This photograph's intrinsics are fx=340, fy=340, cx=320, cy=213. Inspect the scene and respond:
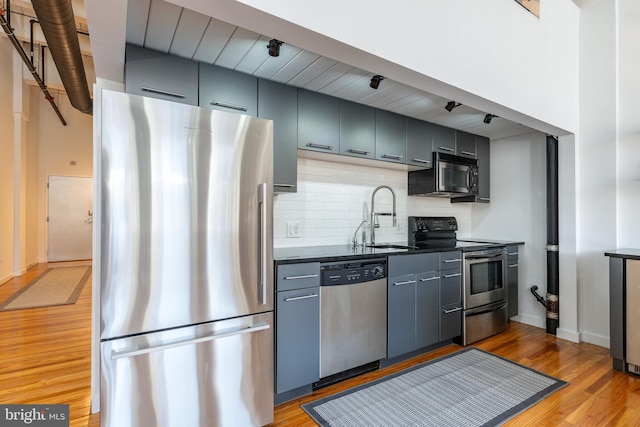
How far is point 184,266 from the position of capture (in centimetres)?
168

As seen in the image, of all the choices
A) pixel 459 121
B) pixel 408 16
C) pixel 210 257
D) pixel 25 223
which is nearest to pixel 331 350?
pixel 210 257

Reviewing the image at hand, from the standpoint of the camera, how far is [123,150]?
155 cm

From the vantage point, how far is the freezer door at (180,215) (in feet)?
5.04

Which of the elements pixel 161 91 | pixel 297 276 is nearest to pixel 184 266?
pixel 297 276

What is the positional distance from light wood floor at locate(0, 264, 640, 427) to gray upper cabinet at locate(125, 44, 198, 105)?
2002 mm

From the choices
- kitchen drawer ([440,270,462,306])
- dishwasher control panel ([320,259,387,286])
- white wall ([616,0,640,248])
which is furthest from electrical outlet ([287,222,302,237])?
white wall ([616,0,640,248])

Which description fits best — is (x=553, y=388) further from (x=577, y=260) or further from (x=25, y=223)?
(x=25, y=223)

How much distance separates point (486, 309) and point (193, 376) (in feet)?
9.51

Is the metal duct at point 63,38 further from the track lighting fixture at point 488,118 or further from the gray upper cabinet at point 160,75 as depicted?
the track lighting fixture at point 488,118

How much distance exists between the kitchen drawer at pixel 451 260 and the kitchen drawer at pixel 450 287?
0.05 meters

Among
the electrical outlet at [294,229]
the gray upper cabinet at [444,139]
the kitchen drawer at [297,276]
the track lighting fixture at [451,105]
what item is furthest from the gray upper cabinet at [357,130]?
the kitchen drawer at [297,276]

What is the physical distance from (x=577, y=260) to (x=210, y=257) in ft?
11.5

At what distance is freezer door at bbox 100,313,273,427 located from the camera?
5.04 feet

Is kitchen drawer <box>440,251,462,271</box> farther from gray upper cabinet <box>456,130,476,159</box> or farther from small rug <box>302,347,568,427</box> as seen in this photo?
gray upper cabinet <box>456,130,476,159</box>
